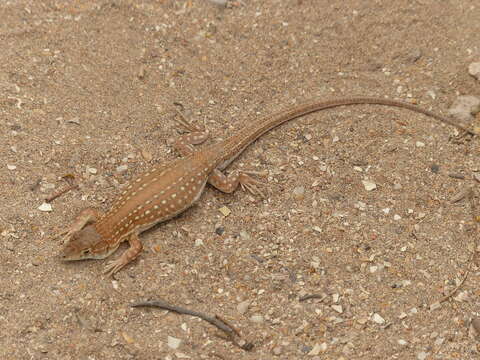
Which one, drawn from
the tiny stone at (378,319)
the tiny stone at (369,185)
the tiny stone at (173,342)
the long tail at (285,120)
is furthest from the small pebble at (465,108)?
the tiny stone at (173,342)

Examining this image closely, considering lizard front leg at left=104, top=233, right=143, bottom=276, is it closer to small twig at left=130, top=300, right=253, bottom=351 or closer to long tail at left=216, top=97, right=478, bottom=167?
small twig at left=130, top=300, right=253, bottom=351

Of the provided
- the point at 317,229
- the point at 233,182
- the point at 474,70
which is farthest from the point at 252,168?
the point at 474,70

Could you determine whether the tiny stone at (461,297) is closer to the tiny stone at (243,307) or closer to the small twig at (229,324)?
the tiny stone at (243,307)

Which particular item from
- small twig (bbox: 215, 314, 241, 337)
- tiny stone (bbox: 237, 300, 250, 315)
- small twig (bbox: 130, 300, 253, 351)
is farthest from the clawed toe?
tiny stone (bbox: 237, 300, 250, 315)

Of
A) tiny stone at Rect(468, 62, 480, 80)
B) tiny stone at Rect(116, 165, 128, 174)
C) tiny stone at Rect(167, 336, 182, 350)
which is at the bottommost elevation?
tiny stone at Rect(167, 336, 182, 350)

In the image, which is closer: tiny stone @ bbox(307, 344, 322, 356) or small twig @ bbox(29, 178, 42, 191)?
tiny stone @ bbox(307, 344, 322, 356)

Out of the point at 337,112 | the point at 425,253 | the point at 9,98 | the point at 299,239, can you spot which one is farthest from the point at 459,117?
the point at 9,98

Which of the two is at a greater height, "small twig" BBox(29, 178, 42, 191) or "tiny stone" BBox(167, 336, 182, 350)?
"tiny stone" BBox(167, 336, 182, 350)
